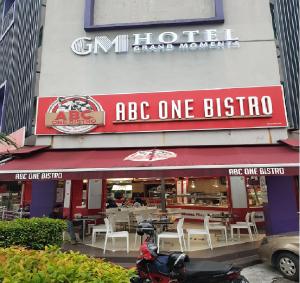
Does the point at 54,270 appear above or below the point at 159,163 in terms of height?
below

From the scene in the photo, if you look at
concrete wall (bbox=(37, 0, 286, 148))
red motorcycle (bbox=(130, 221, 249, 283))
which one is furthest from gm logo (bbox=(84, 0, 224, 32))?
red motorcycle (bbox=(130, 221, 249, 283))

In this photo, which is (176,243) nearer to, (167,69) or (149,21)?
(167,69)

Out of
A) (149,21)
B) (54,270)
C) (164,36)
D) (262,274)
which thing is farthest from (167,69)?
(54,270)

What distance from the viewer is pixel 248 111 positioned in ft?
34.3

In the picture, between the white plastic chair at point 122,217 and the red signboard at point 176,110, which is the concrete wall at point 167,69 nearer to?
the red signboard at point 176,110

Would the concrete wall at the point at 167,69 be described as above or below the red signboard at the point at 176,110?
above

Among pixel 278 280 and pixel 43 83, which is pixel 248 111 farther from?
pixel 43 83

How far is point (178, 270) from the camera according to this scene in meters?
4.96

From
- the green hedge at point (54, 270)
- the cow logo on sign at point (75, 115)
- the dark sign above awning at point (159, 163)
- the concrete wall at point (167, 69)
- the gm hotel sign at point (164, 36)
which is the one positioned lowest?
the green hedge at point (54, 270)

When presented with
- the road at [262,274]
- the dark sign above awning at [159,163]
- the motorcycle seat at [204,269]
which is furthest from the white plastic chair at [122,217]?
the motorcycle seat at [204,269]

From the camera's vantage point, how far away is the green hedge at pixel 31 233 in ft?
22.5

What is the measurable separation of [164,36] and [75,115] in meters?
4.45

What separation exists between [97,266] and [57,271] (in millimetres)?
498

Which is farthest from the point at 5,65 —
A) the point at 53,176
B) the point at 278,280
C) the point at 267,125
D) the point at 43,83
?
the point at 278,280
